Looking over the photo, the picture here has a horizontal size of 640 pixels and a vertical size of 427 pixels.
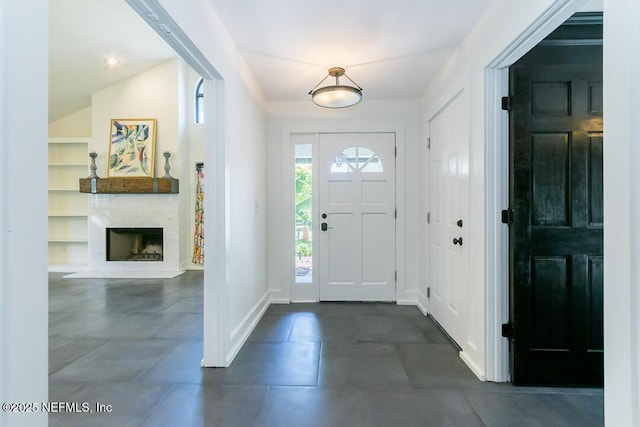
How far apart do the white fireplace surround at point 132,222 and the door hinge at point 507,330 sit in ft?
16.7

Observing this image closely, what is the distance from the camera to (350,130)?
12.6 ft

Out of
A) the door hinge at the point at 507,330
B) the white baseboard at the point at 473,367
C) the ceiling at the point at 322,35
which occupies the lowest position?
the white baseboard at the point at 473,367

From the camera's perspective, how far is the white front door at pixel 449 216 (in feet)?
8.20

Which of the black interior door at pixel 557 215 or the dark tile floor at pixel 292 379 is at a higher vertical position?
the black interior door at pixel 557 215

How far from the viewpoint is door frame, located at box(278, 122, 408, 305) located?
382 centimetres

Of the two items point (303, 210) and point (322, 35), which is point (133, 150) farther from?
point (322, 35)

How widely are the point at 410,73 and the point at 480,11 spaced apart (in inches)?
39.1

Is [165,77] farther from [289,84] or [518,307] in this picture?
[518,307]

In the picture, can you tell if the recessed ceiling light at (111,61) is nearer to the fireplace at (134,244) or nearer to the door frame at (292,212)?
the fireplace at (134,244)

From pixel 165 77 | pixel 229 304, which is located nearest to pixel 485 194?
pixel 229 304

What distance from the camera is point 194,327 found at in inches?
120
